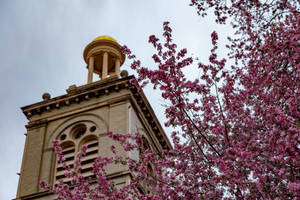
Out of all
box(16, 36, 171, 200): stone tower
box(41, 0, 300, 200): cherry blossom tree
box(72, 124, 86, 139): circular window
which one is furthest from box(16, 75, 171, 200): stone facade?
box(41, 0, 300, 200): cherry blossom tree

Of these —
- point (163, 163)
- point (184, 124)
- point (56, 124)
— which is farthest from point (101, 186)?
point (56, 124)

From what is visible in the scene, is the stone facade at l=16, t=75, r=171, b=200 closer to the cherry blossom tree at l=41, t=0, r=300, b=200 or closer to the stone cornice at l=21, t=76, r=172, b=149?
the stone cornice at l=21, t=76, r=172, b=149

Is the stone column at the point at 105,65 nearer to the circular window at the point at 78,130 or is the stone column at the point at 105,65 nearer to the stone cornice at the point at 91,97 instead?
the stone cornice at the point at 91,97

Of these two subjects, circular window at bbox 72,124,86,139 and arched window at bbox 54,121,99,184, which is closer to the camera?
arched window at bbox 54,121,99,184

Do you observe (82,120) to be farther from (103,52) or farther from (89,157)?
(103,52)

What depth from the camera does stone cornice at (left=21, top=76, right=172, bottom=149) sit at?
23.5 m

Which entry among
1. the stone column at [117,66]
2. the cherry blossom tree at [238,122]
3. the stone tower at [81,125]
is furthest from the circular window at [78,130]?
the cherry blossom tree at [238,122]

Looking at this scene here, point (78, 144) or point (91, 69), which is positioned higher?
point (91, 69)

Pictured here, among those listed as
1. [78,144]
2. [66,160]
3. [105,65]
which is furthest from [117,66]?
[66,160]

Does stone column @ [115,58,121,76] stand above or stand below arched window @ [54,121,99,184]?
above

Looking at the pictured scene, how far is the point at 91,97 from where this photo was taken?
2392cm

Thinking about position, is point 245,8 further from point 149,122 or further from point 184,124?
point 149,122

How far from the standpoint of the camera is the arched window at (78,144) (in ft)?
68.6

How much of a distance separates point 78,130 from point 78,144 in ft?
3.93
